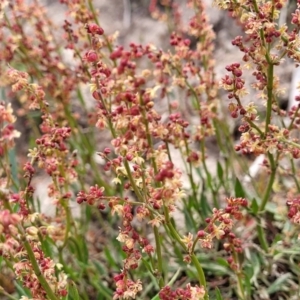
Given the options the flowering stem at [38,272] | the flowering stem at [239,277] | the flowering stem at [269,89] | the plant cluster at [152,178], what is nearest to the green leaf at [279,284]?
the plant cluster at [152,178]

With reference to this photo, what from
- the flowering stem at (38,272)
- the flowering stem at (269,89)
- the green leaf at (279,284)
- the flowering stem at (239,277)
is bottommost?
the flowering stem at (38,272)

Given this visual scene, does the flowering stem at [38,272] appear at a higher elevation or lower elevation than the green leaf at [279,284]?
lower

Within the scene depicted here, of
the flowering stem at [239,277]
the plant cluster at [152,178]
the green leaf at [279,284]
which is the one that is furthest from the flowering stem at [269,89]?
the green leaf at [279,284]

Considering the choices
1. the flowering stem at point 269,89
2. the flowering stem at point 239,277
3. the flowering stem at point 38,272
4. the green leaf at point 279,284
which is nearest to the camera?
the flowering stem at point 38,272

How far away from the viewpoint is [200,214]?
222 centimetres

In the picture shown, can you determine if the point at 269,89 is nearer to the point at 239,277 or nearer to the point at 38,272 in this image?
the point at 239,277

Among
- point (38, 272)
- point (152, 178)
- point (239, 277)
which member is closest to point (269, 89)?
point (152, 178)

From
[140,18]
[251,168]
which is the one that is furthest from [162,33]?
[251,168]

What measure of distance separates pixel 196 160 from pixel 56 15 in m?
2.39

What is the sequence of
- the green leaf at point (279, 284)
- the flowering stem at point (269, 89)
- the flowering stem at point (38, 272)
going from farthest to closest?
1. the green leaf at point (279, 284)
2. the flowering stem at point (269, 89)
3. the flowering stem at point (38, 272)

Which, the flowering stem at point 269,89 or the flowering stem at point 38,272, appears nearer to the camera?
the flowering stem at point 38,272

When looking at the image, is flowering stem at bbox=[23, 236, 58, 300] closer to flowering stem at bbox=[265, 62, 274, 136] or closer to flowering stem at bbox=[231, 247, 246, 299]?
flowering stem at bbox=[231, 247, 246, 299]

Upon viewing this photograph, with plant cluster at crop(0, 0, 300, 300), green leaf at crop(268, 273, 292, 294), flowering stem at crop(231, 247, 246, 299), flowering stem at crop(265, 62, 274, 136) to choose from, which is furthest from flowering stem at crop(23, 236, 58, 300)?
green leaf at crop(268, 273, 292, 294)

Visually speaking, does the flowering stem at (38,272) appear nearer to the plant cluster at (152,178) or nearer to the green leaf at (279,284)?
the plant cluster at (152,178)
